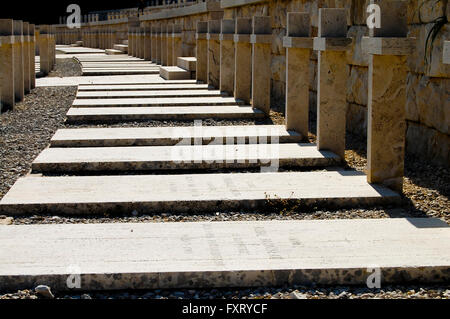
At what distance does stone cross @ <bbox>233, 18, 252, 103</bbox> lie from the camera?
9.01 m

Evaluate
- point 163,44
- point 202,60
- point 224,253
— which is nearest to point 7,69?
point 202,60

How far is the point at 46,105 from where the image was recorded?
1038 centimetres

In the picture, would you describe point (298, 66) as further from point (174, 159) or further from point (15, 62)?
point (15, 62)

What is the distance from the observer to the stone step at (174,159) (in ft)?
19.3

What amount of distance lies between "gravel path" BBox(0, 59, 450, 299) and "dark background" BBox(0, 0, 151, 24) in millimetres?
44460

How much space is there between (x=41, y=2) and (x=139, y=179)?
50.8m

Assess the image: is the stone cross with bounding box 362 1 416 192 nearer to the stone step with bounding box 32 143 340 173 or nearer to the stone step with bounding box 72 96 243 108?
the stone step with bounding box 32 143 340 173

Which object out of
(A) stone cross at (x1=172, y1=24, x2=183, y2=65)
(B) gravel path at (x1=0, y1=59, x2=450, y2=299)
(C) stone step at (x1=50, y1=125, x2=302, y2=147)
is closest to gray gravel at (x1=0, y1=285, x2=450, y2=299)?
(B) gravel path at (x1=0, y1=59, x2=450, y2=299)

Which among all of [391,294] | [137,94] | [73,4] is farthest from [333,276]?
[73,4]

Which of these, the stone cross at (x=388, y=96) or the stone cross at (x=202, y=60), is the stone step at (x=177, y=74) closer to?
the stone cross at (x=202, y=60)

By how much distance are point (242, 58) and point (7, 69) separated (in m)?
3.46

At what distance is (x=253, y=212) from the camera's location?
4.73 metres

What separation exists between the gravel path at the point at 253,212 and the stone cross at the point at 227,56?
1.49 meters
